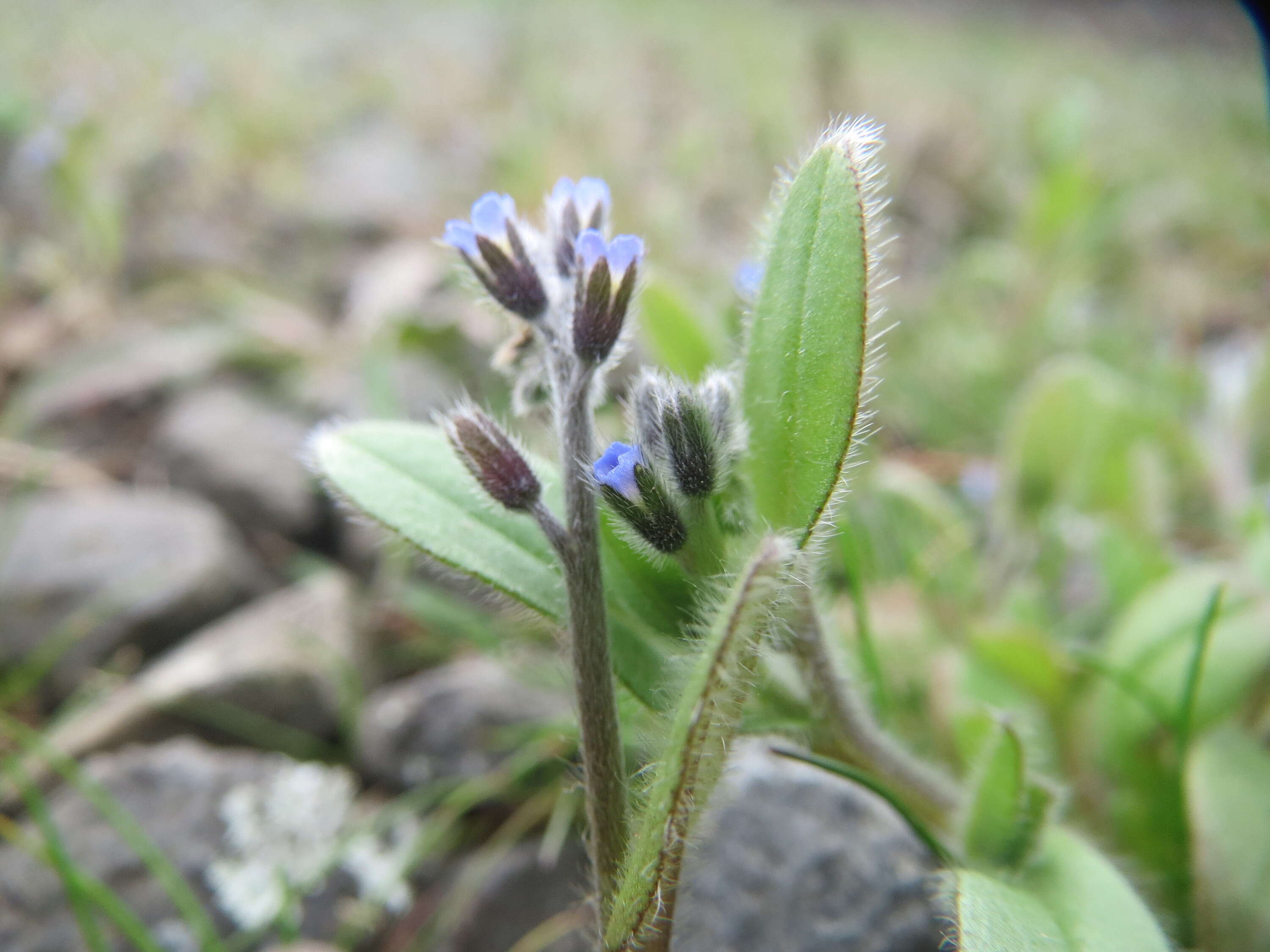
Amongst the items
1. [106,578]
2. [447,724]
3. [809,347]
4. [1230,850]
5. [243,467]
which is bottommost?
[1230,850]

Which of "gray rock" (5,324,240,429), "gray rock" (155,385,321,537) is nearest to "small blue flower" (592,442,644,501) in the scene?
"gray rock" (155,385,321,537)

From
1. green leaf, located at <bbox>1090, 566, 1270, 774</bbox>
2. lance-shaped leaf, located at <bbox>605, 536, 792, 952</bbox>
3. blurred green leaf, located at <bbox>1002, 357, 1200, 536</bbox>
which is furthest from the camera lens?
blurred green leaf, located at <bbox>1002, 357, 1200, 536</bbox>

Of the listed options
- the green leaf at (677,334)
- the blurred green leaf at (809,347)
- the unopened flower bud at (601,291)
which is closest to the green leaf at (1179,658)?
the blurred green leaf at (809,347)

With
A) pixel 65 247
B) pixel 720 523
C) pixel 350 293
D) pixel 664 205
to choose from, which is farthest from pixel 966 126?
pixel 720 523

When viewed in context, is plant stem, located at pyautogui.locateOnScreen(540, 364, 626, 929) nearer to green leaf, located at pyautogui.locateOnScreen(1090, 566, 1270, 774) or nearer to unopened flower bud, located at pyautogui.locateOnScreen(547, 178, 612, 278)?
unopened flower bud, located at pyautogui.locateOnScreen(547, 178, 612, 278)

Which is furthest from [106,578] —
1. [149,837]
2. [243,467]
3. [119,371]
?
[119,371]

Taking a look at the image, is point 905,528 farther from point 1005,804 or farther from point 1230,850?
point 1005,804
